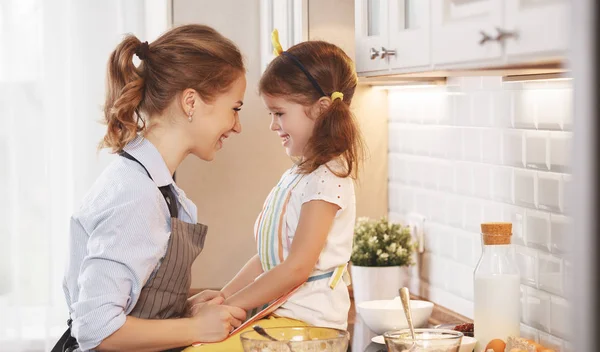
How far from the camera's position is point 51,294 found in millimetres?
2680

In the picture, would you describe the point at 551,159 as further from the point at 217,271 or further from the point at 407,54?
A: the point at 217,271

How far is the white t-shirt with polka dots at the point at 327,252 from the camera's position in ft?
5.61

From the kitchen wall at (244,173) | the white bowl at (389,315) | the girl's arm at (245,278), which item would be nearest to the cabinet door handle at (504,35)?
the white bowl at (389,315)

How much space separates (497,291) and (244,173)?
1.24 m

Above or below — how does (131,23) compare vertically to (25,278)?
above

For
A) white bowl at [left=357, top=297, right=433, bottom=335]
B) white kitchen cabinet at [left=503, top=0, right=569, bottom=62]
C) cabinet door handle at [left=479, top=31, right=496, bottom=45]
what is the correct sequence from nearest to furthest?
white kitchen cabinet at [left=503, top=0, right=569, bottom=62] → cabinet door handle at [left=479, top=31, right=496, bottom=45] → white bowl at [left=357, top=297, right=433, bottom=335]

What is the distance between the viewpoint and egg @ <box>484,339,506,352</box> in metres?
1.55

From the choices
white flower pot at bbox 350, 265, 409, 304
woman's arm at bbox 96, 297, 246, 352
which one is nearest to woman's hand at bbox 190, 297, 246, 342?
woman's arm at bbox 96, 297, 246, 352

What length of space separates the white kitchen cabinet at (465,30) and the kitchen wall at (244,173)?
51.4 inches

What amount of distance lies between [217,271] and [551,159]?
52.7 inches

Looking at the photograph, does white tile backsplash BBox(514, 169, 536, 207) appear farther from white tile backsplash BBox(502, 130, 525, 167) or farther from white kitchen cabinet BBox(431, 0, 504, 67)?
white kitchen cabinet BBox(431, 0, 504, 67)

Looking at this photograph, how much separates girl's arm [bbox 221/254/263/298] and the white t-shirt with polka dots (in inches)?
10.2

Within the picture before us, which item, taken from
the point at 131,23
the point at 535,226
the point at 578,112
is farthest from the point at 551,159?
the point at 131,23

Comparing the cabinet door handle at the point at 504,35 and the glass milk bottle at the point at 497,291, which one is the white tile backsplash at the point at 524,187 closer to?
the glass milk bottle at the point at 497,291
